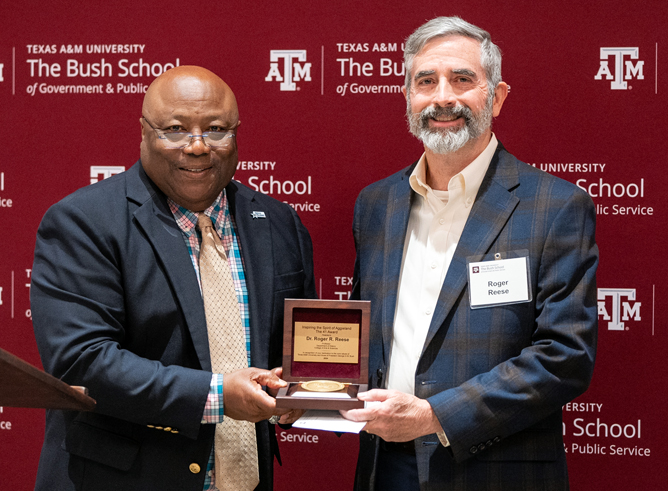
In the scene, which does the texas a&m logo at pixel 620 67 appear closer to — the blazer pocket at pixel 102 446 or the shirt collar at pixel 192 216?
the shirt collar at pixel 192 216

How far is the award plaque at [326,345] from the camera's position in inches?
80.9

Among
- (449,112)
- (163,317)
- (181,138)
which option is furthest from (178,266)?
(449,112)

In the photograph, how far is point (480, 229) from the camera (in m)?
2.19

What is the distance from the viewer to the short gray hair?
7.68ft

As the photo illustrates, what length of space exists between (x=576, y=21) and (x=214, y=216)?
1.90m

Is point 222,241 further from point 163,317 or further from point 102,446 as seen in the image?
point 102,446

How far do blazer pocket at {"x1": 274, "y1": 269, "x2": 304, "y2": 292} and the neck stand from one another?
1.99 feet

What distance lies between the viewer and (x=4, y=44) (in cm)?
327

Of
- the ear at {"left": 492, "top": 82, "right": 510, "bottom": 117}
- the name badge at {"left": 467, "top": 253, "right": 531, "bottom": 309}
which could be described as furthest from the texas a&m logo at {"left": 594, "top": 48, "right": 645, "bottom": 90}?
the name badge at {"left": 467, "top": 253, "right": 531, "bottom": 309}

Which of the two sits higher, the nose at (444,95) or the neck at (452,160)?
the nose at (444,95)

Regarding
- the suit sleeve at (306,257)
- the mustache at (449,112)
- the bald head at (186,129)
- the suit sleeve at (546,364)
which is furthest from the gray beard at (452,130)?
the bald head at (186,129)

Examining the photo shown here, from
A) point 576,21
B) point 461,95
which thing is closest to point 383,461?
point 461,95

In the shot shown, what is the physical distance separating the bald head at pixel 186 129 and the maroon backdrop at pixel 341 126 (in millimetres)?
968

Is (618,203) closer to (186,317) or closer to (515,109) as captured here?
(515,109)
